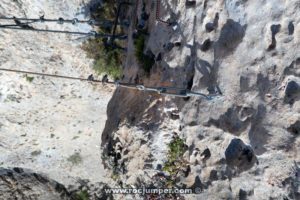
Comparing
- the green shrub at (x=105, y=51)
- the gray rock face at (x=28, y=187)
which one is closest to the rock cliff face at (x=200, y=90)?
the green shrub at (x=105, y=51)

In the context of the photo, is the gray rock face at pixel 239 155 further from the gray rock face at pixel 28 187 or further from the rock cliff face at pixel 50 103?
the gray rock face at pixel 28 187

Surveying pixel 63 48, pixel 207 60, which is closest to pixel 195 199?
pixel 207 60

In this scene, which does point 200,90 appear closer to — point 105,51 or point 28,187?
point 105,51

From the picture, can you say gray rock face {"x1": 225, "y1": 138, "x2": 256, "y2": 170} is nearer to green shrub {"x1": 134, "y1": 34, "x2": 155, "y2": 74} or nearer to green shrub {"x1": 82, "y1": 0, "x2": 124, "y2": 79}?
green shrub {"x1": 134, "y1": 34, "x2": 155, "y2": 74}

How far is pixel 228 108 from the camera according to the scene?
14.1 feet

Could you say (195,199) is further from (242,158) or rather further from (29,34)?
(29,34)

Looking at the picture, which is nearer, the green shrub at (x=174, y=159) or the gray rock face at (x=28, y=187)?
the green shrub at (x=174, y=159)

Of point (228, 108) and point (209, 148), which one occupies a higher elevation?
point (228, 108)

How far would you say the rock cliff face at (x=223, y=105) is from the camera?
3662 millimetres

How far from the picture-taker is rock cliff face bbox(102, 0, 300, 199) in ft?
12.0

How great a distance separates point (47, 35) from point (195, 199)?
17.1ft

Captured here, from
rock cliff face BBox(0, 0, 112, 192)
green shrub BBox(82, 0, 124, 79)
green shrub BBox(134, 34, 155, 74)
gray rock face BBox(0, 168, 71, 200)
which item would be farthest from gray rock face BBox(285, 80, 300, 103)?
gray rock face BBox(0, 168, 71, 200)

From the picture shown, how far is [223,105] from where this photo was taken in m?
4.37

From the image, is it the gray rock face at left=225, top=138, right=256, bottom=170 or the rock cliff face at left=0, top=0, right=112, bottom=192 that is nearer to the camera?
the gray rock face at left=225, top=138, right=256, bottom=170
